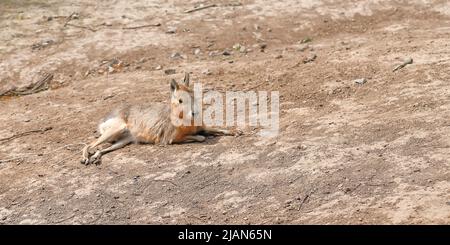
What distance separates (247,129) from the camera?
808 cm

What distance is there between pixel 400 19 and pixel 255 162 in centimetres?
603

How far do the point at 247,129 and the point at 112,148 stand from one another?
60.8 inches

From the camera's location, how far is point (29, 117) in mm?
9367

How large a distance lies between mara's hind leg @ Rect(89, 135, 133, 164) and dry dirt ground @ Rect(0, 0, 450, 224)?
0.12 m

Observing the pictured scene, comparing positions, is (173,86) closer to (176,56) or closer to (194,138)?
(194,138)

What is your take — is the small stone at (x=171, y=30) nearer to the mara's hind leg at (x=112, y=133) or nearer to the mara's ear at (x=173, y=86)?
the mara's hind leg at (x=112, y=133)

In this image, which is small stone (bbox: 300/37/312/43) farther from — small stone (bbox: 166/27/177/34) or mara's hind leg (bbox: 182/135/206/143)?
mara's hind leg (bbox: 182/135/206/143)

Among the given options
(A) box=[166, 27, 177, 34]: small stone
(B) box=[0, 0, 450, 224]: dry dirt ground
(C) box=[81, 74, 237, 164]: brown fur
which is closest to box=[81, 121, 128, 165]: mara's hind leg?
(C) box=[81, 74, 237, 164]: brown fur

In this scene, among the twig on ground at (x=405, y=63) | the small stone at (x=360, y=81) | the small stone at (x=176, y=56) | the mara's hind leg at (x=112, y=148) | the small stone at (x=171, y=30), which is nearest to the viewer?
the mara's hind leg at (x=112, y=148)

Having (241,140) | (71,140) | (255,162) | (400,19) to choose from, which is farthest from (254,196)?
(400,19)

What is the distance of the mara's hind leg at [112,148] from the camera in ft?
25.3

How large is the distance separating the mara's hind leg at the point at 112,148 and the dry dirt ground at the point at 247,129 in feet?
0.39

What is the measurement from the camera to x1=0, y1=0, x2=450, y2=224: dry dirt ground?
20.5ft

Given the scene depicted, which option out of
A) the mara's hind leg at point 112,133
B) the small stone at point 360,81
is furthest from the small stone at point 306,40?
the mara's hind leg at point 112,133
